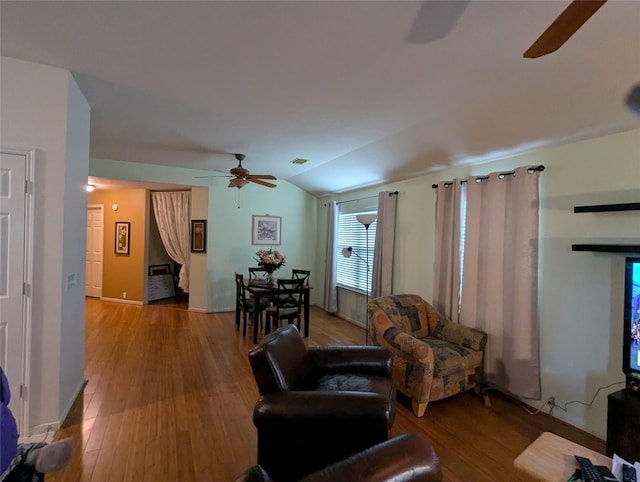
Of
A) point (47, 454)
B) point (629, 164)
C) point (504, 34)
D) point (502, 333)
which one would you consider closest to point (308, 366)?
point (47, 454)

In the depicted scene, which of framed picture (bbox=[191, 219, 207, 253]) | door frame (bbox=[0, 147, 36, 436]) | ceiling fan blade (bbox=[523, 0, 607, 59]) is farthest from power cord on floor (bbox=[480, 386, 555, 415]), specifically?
framed picture (bbox=[191, 219, 207, 253])

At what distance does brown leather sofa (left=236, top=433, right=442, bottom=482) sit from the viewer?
0.91 m

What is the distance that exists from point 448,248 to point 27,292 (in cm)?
380

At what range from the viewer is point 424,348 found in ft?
Answer: 8.21

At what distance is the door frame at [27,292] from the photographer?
6.86ft

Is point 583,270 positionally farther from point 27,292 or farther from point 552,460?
point 27,292

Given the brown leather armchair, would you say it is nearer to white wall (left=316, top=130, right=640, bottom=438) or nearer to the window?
white wall (left=316, top=130, right=640, bottom=438)

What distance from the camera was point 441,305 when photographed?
11.7 ft

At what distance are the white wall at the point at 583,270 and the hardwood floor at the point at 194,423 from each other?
0.40 meters

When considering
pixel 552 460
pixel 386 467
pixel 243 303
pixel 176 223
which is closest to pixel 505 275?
pixel 552 460

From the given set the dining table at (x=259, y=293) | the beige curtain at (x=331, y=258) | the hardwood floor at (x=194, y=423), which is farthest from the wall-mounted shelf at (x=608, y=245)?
the beige curtain at (x=331, y=258)

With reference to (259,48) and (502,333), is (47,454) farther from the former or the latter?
(502,333)

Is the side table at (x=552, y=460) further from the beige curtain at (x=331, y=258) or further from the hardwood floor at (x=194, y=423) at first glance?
the beige curtain at (x=331, y=258)

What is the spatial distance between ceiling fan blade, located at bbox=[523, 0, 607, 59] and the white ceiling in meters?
0.46
